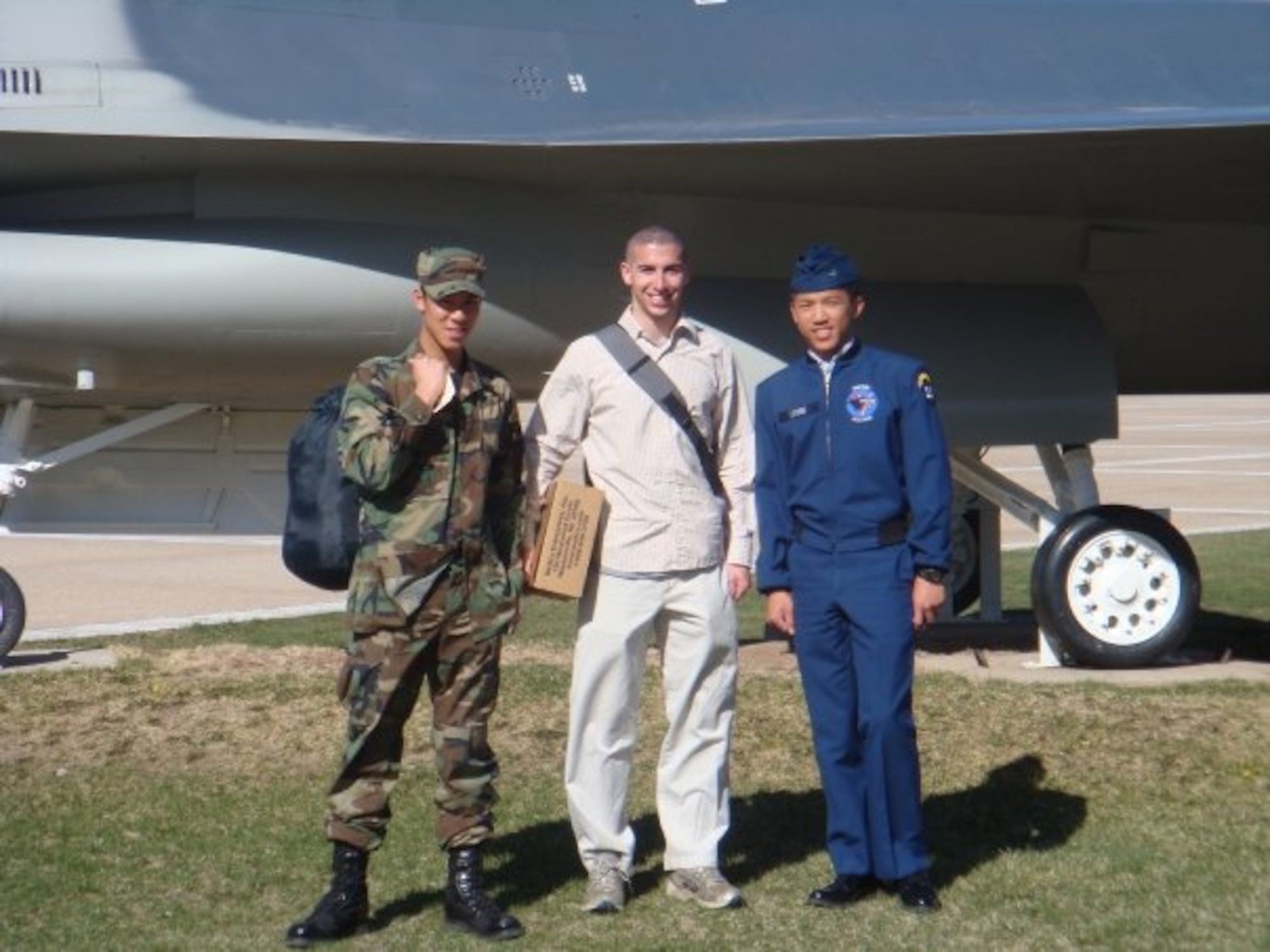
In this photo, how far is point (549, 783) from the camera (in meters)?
7.44

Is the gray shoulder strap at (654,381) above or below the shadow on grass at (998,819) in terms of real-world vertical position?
above

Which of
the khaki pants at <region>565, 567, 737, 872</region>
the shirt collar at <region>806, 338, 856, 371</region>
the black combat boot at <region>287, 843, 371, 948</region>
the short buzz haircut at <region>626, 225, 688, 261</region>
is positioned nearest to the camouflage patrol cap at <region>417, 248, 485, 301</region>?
the short buzz haircut at <region>626, 225, 688, 261</region>

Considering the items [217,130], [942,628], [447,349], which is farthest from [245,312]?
[942,628]

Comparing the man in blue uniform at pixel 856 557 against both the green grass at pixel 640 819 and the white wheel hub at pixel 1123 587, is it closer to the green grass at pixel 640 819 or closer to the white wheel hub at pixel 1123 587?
the green grass at pixel 640 819

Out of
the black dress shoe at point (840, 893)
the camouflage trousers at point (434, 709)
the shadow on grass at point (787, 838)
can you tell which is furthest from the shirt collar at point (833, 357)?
the shadow on grass at point (787, 838)

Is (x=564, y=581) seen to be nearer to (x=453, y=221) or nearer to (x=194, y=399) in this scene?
(x=453, y=221)

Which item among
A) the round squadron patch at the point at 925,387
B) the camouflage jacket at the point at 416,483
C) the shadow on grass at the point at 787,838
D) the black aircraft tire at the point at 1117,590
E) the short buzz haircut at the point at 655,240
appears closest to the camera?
the camouflage jacket at the point at 416,483

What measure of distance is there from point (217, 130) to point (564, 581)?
332 centimetres

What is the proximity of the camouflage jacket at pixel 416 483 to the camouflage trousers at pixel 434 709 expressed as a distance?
0.19 feet

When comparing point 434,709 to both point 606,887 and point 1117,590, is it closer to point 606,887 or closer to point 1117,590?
point 606,887

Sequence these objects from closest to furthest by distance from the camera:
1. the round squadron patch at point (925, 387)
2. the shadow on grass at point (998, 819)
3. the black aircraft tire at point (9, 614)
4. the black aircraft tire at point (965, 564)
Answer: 1. the round squadron patch at point (925, 387)
2. the shadow on grass at point (998, 819)
3. the black aircraft tire at point (9, 614)
4. the black aircraft tire at point (965, 564)

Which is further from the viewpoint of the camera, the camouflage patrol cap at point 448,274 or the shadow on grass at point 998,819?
the shadow on grass at point 998,819

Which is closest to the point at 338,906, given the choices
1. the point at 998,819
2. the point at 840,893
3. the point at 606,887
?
the point at 606,887

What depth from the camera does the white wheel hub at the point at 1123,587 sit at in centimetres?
989
